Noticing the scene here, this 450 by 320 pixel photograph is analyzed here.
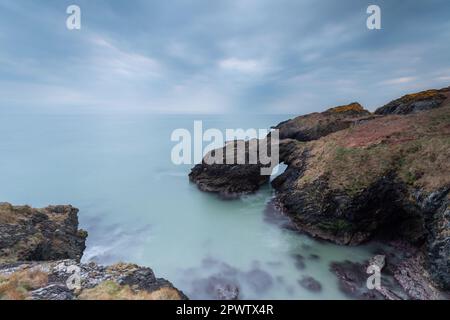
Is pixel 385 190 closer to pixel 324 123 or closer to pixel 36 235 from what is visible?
pixel 36 235

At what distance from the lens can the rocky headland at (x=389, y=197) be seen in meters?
14.9

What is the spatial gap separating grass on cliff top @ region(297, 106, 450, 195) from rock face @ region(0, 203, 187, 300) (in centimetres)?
1811

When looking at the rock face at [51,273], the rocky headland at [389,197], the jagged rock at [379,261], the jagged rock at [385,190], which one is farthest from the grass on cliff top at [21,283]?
the jagged rock at [379,261]

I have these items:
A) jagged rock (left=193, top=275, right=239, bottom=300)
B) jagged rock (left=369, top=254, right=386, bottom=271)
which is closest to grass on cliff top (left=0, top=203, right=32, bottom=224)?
jagged rock (left=193, top=275, right=239, bottom=300)

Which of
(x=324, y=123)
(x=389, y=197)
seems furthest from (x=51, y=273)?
(x=324, y=123)

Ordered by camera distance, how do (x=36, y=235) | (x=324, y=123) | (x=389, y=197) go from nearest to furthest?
(x=36, y=235) < (x=389, y=197) < (x=324, y=123)

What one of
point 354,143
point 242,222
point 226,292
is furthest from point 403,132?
point 226,292

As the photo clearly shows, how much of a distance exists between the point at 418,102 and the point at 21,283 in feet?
188

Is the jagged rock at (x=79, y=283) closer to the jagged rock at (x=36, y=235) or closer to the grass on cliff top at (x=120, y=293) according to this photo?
the grass on cliff top at (x=120, y=293)

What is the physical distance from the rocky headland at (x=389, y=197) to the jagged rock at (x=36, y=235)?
828 inches

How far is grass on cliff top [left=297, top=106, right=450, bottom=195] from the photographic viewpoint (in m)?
17.8

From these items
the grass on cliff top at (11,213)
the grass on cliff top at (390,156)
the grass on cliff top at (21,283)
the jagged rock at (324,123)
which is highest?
the jagged rock at (324,123)

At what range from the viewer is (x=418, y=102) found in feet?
137

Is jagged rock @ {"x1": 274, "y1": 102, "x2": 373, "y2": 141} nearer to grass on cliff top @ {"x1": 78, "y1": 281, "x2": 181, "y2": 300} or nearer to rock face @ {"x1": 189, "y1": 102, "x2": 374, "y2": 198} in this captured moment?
rock face @ {"x1": 189, "y1": 102, "x2": 374, "y2": 198}
